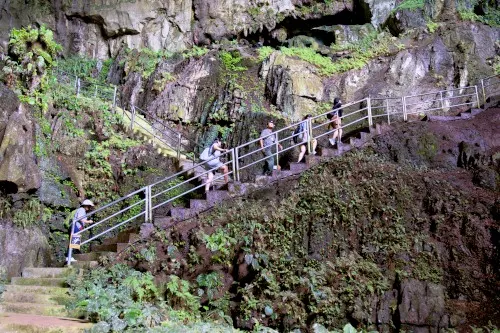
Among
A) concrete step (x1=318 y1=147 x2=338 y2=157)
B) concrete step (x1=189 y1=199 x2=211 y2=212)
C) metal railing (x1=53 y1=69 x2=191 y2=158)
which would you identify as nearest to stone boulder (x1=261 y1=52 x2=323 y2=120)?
metal railing (x1=53 y1=69 x2=191 y2=158)

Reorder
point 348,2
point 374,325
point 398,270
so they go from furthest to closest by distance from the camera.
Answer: point 348,2 → point 398,270 → point 374,325

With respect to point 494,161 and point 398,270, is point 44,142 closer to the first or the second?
point 398,270

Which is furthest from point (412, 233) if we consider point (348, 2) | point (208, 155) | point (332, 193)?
point (348, 2)


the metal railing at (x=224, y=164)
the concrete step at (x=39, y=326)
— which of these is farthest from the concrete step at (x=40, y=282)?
the concrete step at (x=39, y=326)

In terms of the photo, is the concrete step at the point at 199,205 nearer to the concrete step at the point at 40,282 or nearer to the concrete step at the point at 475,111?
the concrete step at the point at 40,282

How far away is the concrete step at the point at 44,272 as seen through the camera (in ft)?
29.1

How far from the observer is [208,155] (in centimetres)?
1169

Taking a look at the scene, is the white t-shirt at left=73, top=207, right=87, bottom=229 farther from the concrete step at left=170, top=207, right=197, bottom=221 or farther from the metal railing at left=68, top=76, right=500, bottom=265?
the concrete step at left=170, top=207, right=197, bottom=221

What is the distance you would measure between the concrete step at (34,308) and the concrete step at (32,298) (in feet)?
0.50

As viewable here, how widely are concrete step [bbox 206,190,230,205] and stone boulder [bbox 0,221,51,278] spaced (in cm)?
410

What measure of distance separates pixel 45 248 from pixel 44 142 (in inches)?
130

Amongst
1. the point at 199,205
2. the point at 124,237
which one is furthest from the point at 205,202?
the point at 124,237

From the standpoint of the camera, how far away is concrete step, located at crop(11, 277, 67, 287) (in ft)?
27.7

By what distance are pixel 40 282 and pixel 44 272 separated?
1.47ft
